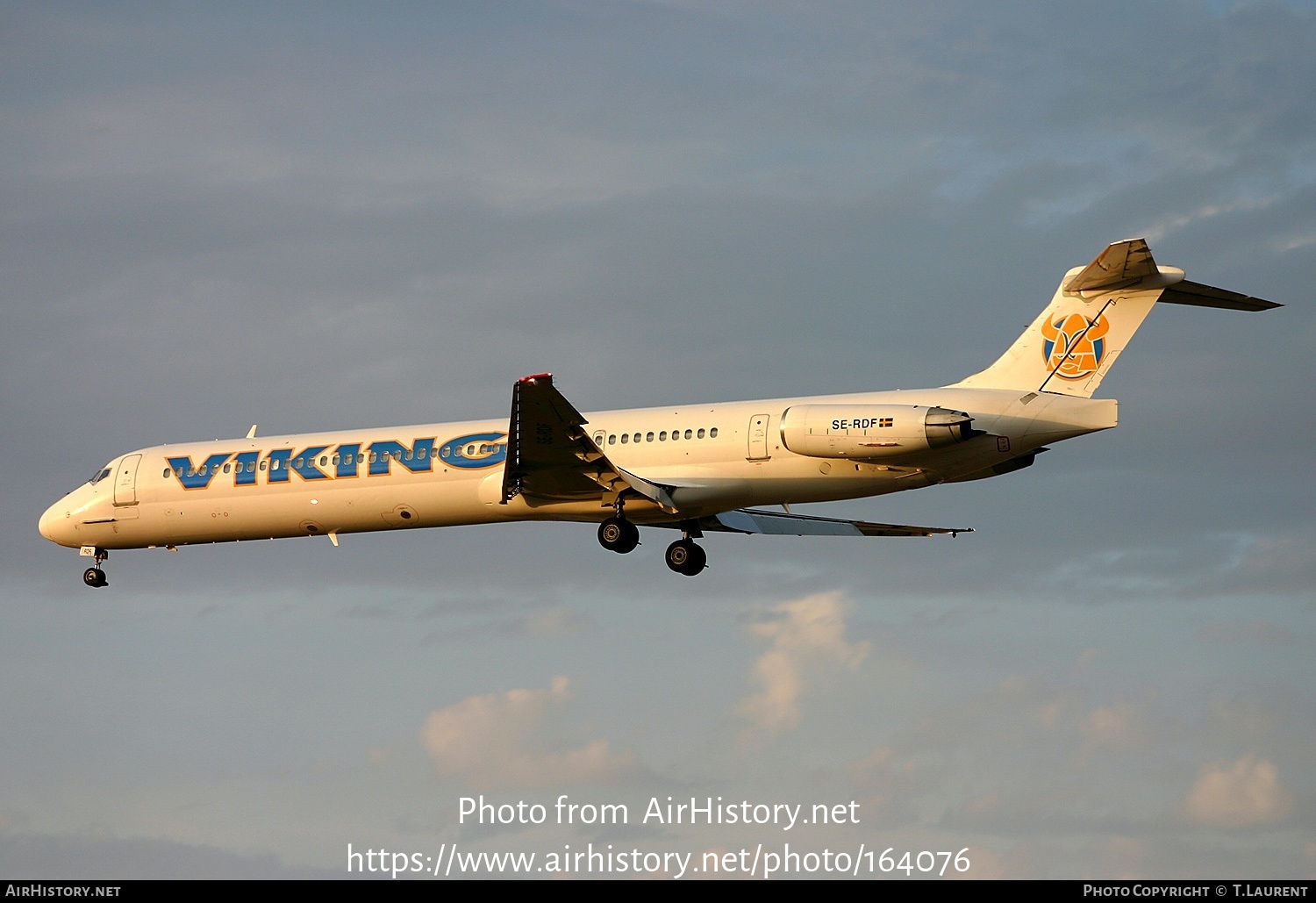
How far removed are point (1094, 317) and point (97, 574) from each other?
2206 centimetres

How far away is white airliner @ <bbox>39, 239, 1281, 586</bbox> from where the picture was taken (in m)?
30.5

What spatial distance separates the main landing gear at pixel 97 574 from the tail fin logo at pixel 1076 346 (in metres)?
20.9

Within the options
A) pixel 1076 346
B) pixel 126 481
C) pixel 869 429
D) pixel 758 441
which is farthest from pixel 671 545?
pixel 126 481

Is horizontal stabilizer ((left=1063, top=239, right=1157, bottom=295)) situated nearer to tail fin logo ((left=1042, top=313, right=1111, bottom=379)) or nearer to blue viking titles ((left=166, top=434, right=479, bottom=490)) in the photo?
tail fin logo ((left=1042, top=313, right=1111, bottom=379))

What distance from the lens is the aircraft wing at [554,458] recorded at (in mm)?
30594

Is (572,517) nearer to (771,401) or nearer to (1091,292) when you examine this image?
(771,401)

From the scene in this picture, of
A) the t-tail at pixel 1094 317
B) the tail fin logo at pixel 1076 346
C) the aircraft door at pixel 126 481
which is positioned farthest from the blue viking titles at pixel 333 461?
the tail fin logo at pixel 1076 346

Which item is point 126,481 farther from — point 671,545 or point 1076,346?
point 1076,346

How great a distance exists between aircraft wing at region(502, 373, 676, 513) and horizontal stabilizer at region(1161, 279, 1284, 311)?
9870 millimetres

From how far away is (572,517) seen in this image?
34.2 m

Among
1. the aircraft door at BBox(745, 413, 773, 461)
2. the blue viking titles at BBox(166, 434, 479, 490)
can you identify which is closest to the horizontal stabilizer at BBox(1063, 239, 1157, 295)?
the aircraft door at BBox(745, 413, 773, 461)

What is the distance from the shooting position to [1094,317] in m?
31.0
